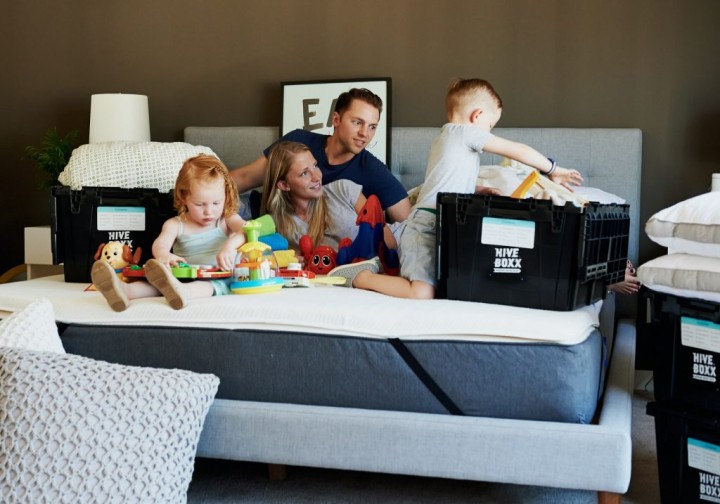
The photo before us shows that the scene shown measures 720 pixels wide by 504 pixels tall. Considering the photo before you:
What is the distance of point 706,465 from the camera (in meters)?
1.98

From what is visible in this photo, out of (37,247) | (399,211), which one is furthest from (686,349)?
(37,247)

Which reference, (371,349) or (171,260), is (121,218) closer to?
(171,260)

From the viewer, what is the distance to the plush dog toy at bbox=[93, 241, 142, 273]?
279 cm

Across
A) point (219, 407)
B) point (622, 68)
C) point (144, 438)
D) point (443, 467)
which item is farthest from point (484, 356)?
point (622, 68)

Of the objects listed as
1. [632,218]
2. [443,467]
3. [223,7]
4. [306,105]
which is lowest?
[443,467]

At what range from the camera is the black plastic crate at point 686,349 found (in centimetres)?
199

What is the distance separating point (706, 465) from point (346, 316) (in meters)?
0.92

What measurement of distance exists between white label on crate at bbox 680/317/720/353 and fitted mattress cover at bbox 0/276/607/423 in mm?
213

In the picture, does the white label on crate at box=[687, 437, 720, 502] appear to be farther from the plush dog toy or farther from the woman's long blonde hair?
the plush dog toy

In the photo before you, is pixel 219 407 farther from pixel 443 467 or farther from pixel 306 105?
pixel 306 105

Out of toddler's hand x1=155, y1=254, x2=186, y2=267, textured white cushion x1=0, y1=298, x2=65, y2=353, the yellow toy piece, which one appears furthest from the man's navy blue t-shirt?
textured white cushion x1=0, y1=298, x2=65, y2=353

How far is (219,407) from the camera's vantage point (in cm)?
213

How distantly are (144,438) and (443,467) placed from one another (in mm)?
697

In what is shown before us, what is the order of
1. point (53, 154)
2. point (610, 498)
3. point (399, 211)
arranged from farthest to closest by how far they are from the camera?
point (53, 154) < point (399, 211) < point (610, 498)
